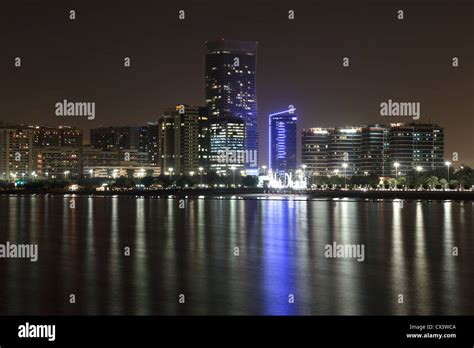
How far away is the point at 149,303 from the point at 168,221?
2702 cm

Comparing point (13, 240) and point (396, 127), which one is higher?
point (396, 127)

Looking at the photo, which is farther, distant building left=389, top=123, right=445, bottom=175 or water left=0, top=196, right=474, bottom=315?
distant building left=389, top=123, right=445, bottom=175

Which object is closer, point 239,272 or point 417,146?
point 239,272

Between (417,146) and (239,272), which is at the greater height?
(417,146)

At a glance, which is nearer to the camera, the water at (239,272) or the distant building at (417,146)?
the water at (239,272)

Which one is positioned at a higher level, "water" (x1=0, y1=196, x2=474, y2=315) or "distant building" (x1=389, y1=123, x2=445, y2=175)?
"distant building" (x1=389, y1=123, x2=445, y2=175)

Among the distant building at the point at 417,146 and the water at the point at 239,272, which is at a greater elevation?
the distant building at the point at 417,146

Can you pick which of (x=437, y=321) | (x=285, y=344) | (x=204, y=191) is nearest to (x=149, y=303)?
(x=285, y=344)

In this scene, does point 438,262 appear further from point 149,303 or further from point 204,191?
point 204,191

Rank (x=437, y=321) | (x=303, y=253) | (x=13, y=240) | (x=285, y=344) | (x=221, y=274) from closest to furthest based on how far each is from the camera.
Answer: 1. (x=285, y=344)
2. (x=437, y=321)
3. (x=221, y=274)
4. (x=303, y=253)
5. (x=13, y=240)

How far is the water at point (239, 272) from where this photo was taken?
1595 cm

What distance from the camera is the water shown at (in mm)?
15953

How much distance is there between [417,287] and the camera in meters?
18.3

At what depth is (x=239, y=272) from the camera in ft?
68.8
